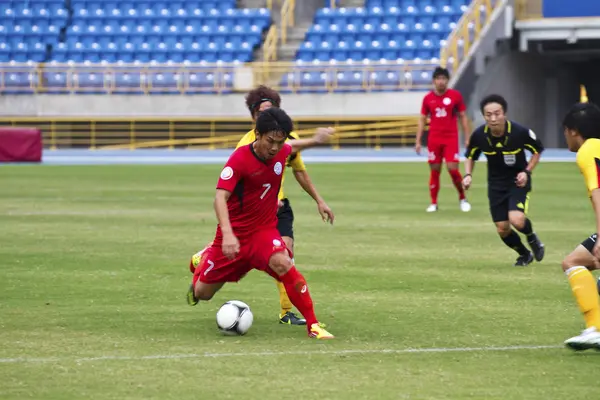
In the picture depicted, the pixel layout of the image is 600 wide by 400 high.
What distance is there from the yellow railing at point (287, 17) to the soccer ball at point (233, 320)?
36240mm

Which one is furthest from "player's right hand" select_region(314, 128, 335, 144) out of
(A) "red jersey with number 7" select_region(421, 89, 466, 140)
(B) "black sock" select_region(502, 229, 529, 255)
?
(A) "red jersey with number 7" select_region(421, 89, 466, 140)

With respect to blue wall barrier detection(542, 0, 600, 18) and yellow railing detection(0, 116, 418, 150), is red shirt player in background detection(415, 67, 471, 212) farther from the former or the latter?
yellow railing detection(0, 116, 418, 150)

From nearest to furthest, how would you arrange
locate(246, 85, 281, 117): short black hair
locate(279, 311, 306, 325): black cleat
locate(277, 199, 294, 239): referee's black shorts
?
locate(279, 311, 306, 325): black cleat → locate(246, 85, 281, 117): short black hair → locate(277, 199, 294, 239): referee's black shorts

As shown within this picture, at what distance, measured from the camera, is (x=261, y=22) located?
148 ft

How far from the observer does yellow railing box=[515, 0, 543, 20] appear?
3984 centimetres

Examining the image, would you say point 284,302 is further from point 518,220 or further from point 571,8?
point 571,8

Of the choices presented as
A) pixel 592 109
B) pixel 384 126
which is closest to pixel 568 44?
pixel 384 126

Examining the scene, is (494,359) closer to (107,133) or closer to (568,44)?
(568,44)

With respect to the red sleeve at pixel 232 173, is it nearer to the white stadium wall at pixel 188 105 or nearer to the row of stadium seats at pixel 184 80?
the white stadium wall at pixel 188 105

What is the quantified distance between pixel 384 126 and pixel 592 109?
3437 cm

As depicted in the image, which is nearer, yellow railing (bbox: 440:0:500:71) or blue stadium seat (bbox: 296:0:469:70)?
yellow railing (bbox: 440:0:500:71)

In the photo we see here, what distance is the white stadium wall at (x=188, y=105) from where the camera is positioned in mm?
41250

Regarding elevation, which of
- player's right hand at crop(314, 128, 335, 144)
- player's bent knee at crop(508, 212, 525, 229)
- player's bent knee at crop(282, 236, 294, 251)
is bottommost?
player's bent knee at crop(508, 212, 525, 229)

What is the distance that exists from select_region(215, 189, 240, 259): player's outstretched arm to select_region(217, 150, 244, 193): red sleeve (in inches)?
1.6
